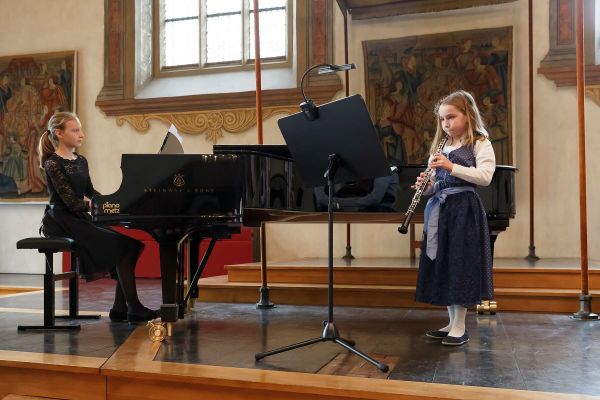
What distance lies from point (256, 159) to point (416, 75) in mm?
3877

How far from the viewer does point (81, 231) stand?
3.54 m

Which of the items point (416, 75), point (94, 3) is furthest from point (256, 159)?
point (94, 3)

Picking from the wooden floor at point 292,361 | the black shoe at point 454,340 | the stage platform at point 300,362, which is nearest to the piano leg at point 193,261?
the wooden floor at point 292,361

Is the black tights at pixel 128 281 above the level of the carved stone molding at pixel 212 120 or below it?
below

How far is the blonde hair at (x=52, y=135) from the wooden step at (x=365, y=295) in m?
1.62

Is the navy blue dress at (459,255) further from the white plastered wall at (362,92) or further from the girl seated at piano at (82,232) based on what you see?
the white plastered wall at (362,92)

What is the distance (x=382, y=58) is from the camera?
21.8 ft

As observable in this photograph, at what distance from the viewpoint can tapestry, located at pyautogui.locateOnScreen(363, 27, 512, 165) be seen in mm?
6238

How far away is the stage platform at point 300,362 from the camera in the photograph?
84.9 inches

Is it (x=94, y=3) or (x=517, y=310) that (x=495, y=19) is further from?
(x=94, y=3)

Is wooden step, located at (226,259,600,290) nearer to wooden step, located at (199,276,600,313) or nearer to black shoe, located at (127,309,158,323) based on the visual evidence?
wooden step, located at (199,276,600,313)

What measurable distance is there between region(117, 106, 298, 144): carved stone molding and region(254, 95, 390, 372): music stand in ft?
14.2

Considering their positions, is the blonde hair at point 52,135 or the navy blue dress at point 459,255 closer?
the navy blue dress at point 459,255

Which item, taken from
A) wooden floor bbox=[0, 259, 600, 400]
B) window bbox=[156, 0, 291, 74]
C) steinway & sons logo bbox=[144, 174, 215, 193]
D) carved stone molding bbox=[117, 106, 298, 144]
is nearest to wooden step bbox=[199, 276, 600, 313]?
wooden floor bbox=[0, 259, 600, 400]
